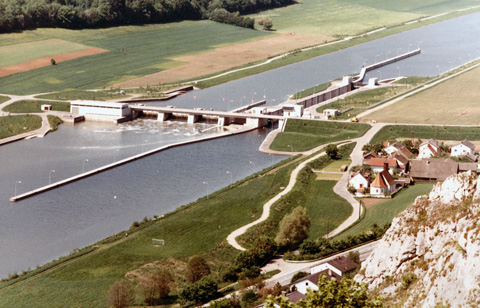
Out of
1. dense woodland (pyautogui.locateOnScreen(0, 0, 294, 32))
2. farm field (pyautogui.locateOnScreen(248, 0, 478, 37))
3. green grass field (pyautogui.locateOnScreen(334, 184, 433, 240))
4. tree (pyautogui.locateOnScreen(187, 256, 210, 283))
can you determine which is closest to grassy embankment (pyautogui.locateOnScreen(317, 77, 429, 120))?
green grass field (pyautogui.locateOnScreen(334, 184, 433, 240))

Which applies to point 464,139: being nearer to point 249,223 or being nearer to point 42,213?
point 249,223

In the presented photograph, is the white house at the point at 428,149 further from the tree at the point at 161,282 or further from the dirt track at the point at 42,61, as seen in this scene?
the dirt track at the point at 42,61

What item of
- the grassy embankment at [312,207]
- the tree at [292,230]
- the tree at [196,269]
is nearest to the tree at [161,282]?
the tree at [196,269]

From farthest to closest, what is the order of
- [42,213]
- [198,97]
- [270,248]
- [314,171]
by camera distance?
[198,97] < [314,171] < [42,213] < [270,248]

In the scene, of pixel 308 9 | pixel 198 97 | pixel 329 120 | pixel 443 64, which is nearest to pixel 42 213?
pixel 329 120

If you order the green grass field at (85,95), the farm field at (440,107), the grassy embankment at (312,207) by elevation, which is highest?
the farm field at (440,107)

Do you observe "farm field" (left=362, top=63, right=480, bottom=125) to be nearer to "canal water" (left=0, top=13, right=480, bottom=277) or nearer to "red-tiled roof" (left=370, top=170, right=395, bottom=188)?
"canal water" (left=0, top=13, right=480, bottom=277)
